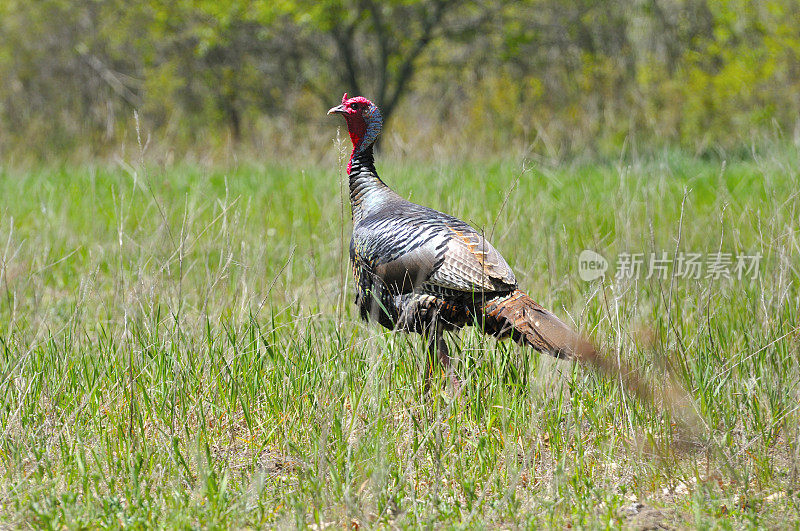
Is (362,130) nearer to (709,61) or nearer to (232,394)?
(232,394)

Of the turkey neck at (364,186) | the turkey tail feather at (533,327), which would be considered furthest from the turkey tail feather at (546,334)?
the turkey neck at (364,186)

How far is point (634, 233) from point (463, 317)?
2.25 meters

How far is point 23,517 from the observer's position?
2549mm

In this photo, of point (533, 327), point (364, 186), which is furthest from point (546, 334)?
point (364, 186)

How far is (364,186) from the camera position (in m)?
3.72

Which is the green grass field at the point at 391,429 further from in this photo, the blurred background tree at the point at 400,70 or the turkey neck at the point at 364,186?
the blurred background tree at the point at 400,70

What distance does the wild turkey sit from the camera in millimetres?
3068

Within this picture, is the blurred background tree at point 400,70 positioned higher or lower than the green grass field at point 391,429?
higher

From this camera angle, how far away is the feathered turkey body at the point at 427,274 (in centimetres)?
308

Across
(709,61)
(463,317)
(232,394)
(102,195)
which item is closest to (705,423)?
(463,317)

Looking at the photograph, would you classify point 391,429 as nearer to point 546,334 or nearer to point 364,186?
point 546,334

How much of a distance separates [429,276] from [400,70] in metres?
10.5

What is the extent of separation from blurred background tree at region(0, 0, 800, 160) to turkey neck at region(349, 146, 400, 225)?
7411 millimetres

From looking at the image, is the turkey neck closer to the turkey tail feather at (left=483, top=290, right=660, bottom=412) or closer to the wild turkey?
the wild turkey
